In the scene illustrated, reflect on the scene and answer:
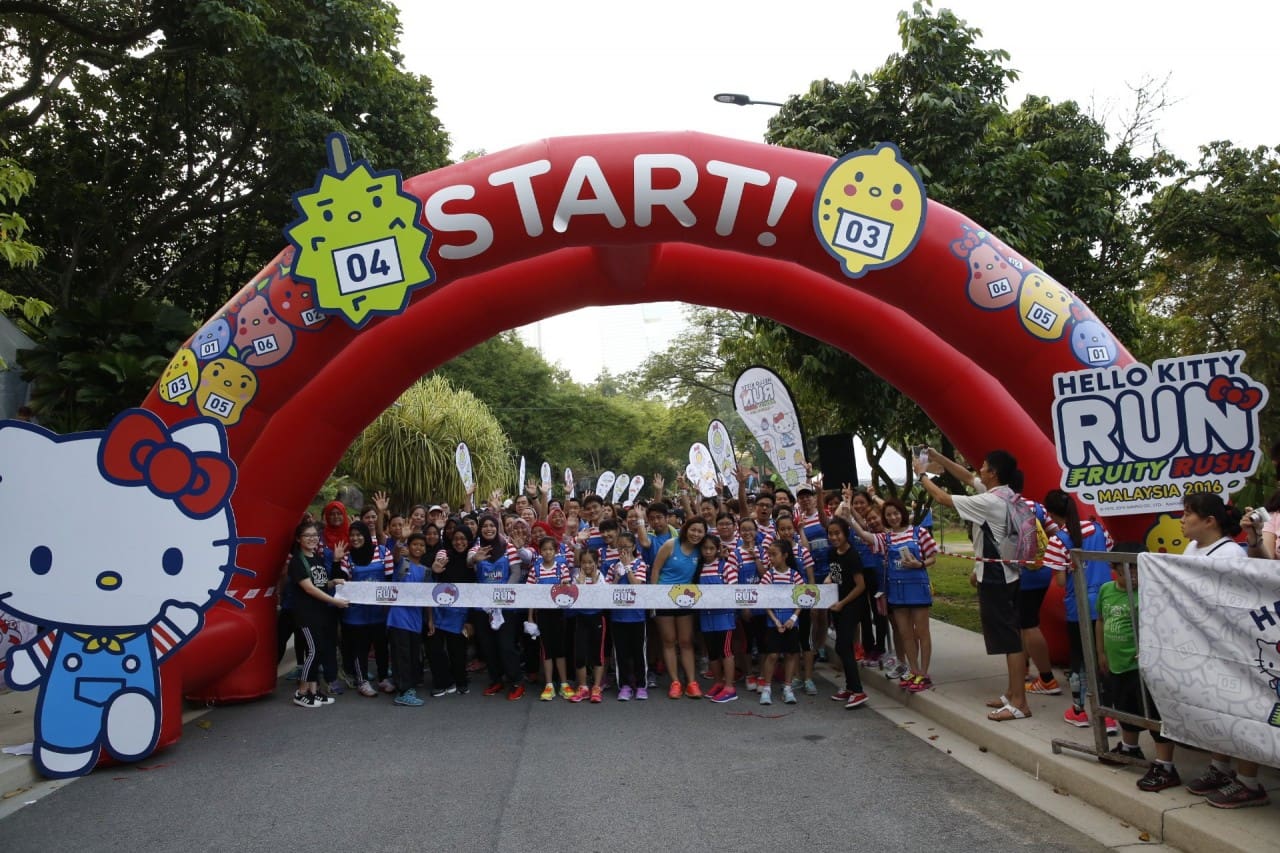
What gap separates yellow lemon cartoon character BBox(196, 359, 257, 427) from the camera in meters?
7.11

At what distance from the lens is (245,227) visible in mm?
17234

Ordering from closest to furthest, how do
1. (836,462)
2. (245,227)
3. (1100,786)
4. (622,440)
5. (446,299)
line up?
(1100,786) < (446,299) < (836,462) < (245,227) < (622,440)

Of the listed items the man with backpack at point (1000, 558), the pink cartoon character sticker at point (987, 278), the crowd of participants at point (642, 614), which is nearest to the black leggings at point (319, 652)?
the crowd of participants at point (642, 614)

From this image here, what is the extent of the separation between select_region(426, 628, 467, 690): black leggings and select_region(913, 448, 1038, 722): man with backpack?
4391 millimetres

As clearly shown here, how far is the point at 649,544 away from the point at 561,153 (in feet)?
11.9

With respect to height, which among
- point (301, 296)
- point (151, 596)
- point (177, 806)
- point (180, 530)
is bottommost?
point (177, 806)

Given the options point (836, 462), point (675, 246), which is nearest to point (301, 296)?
point (675, 246)

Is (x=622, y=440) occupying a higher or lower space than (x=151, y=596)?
higher

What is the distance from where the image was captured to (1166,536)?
260 inches

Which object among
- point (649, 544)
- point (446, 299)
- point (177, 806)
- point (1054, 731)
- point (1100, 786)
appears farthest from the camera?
point (649, 544)

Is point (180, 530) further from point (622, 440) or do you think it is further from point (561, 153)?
point (622, 440)

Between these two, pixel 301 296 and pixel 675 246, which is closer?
pixel 301 296

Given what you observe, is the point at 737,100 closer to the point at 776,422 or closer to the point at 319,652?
the point at 776,422

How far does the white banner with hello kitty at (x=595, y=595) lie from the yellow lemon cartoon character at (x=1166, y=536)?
244cm
